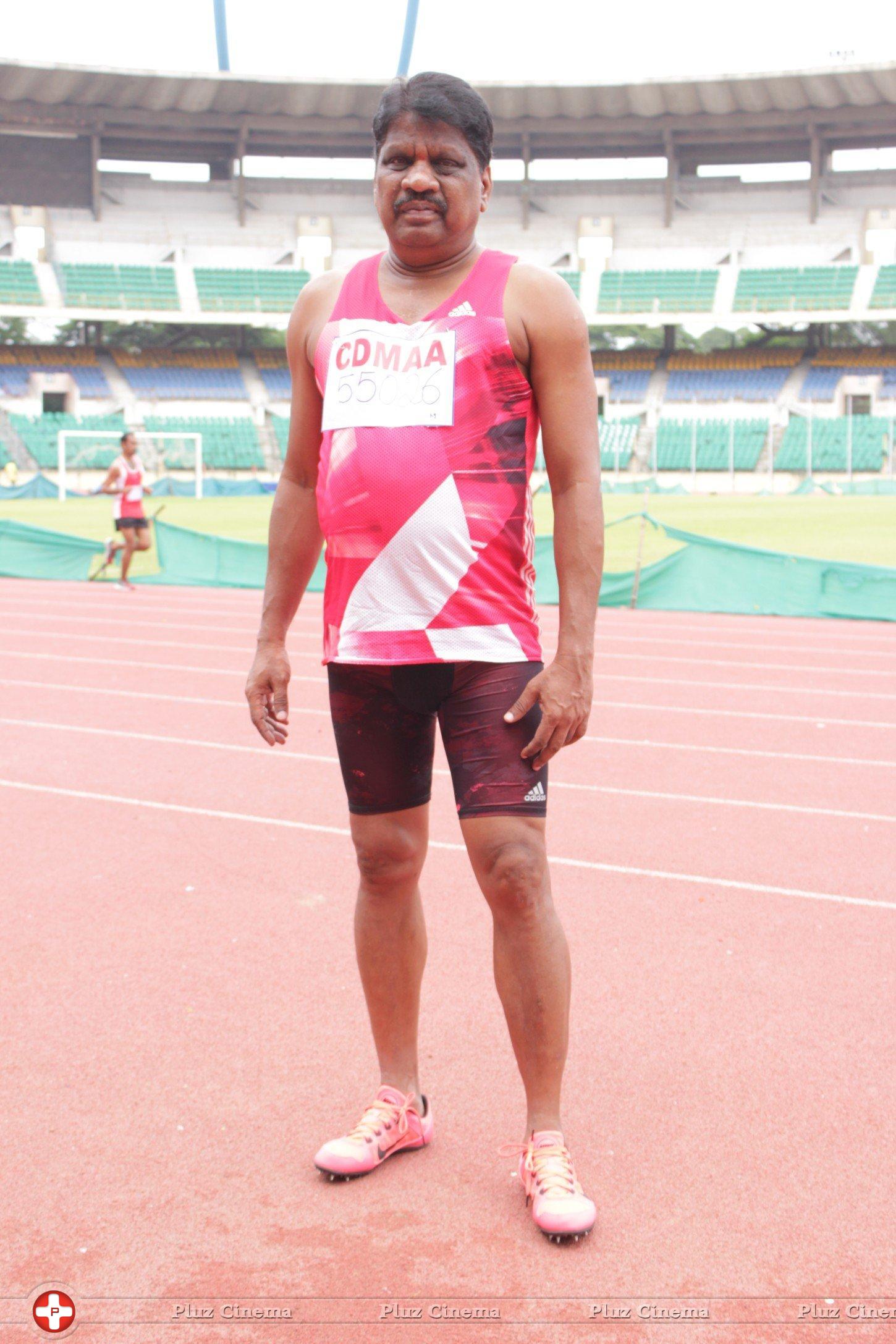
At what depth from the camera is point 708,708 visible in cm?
785

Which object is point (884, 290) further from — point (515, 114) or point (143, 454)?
point (143, 454)

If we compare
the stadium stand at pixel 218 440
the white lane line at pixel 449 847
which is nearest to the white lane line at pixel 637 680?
the white lane line at pixel 449 847

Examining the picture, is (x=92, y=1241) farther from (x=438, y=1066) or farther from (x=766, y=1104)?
(x=766, y=1104)

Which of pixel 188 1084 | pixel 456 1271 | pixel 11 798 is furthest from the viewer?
pixel 11 798

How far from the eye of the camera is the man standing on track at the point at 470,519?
2.32 meters

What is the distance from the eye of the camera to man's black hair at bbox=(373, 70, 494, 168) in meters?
2.32

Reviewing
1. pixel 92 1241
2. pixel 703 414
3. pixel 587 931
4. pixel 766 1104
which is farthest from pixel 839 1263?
pixel 703 414

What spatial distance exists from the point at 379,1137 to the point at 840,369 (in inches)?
1877

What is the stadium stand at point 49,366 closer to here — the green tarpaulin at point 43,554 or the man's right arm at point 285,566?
the green tarpaulin at point 43,554

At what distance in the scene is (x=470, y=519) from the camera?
7.66ft

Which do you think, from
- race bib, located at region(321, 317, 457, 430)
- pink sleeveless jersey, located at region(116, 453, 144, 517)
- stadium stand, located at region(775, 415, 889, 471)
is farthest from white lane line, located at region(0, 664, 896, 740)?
stadium stand, located at region(775, 415, 889, 471)

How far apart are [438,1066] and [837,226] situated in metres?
51.3

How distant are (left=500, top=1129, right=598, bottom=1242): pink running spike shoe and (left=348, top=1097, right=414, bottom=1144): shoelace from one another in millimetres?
264

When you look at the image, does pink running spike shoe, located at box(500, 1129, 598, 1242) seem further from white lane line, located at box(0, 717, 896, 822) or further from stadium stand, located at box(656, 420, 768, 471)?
stadium stand, located at box(656, 420, 768, 471)
